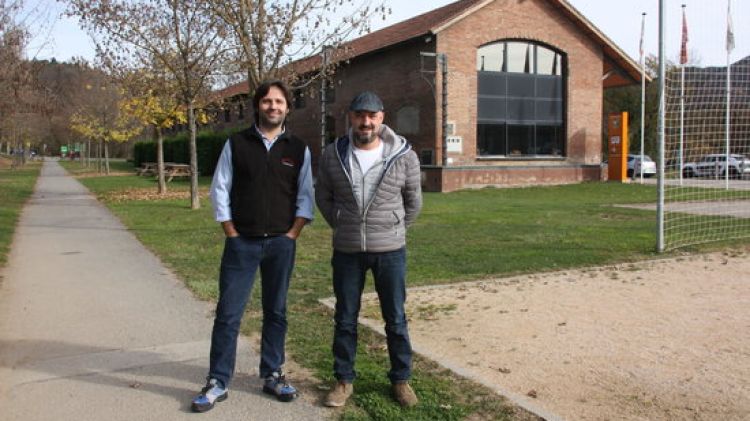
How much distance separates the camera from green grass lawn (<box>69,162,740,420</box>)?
13.5 feet

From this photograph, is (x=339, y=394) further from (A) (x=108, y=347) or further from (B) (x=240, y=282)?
(A) (x=108, y=347)

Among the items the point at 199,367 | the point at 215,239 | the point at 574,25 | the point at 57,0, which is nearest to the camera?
the point at 199,367

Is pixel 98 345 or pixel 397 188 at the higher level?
pixel 397 188

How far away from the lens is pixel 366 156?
3992 millimetres

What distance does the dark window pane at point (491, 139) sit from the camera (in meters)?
24.9

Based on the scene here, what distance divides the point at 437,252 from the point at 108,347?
5387 millimetres

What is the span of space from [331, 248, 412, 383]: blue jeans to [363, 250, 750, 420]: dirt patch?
66 cm

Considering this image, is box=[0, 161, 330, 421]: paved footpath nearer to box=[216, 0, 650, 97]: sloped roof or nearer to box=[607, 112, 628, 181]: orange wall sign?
box=[216, 0, 650, 97]: sloped roof

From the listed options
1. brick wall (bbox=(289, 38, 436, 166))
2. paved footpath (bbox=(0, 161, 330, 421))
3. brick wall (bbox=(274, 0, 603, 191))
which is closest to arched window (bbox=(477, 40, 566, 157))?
brick wall (bbox=(274, 0, 603, 191))

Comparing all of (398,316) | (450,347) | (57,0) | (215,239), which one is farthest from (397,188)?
(57,0)

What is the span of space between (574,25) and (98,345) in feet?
81.9

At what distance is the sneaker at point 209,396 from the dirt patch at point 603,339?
1.57 m

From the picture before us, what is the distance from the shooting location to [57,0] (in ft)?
47.5

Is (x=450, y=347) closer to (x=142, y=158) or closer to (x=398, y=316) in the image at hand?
(x=398, y=316)
